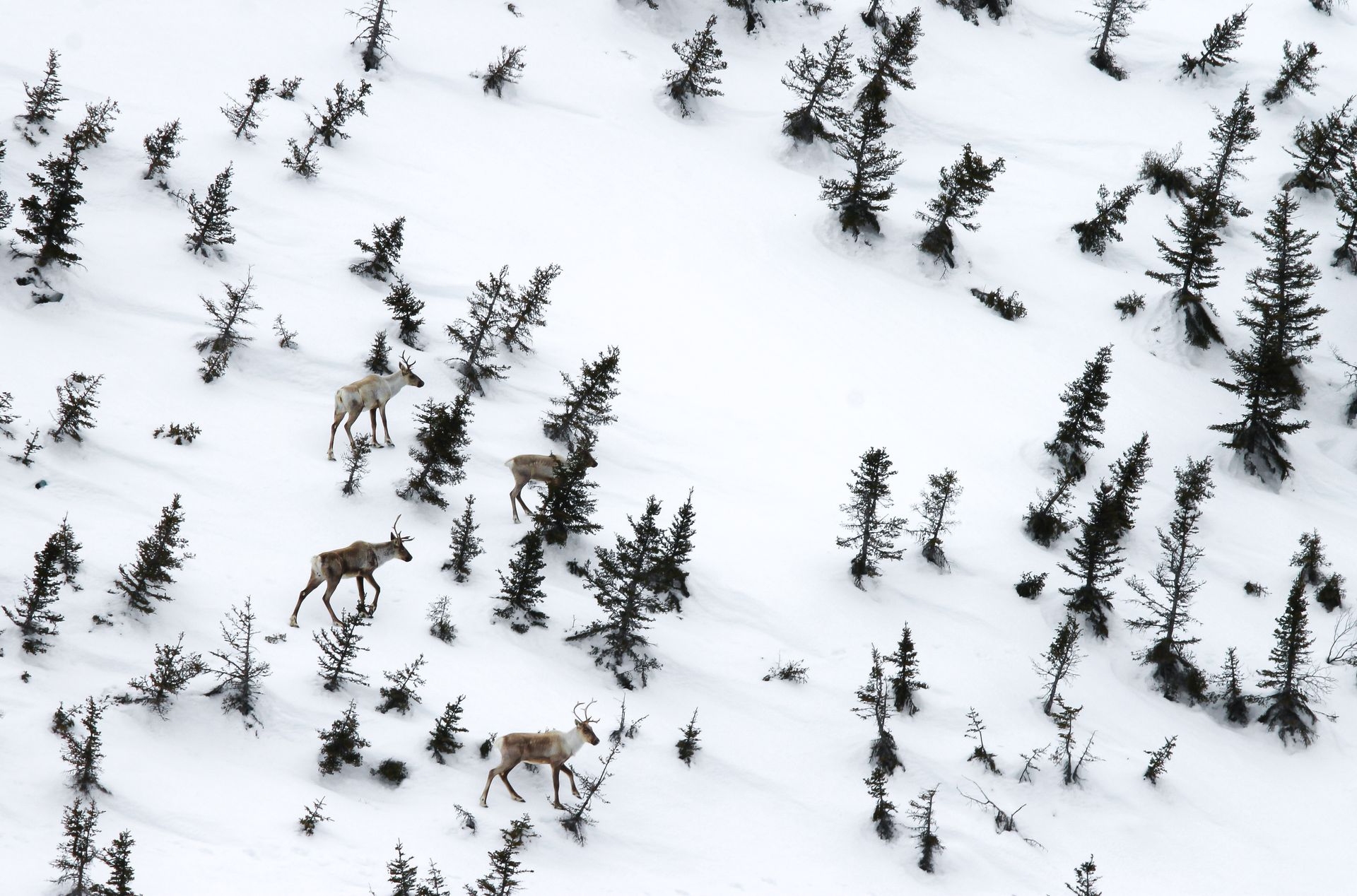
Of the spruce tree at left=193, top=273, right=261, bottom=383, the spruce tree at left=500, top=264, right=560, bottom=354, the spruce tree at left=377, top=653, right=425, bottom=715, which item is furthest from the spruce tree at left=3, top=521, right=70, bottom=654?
the spruce tree at left=500, top=264, right=560, bottom=354

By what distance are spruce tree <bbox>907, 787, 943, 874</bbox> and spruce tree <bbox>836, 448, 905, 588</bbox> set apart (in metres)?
5.89

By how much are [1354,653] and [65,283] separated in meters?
31.8

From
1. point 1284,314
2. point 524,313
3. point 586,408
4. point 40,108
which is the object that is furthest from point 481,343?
point 1284,314

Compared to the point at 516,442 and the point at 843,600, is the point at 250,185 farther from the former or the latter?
the point at 843,600

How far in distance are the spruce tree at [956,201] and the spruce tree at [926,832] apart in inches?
960

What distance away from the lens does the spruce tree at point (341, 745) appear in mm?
11844

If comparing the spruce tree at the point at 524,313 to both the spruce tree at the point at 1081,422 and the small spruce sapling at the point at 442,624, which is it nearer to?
the small spruce sapling at the point at 442,624

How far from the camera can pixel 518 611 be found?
15.7 meters

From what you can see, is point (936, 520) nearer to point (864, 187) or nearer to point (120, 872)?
point (120, 872)

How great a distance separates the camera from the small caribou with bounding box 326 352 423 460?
59.5 feet

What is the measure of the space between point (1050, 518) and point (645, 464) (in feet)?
33.9

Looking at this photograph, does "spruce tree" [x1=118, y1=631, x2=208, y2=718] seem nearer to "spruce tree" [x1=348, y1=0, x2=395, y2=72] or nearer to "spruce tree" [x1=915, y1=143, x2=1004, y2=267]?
"spruce tree" [x1=915, y1=143, x2=1004, y2=267]

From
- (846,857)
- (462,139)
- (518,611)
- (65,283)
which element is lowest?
(846,857)

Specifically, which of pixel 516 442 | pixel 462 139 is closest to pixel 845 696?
pixel 516 442
